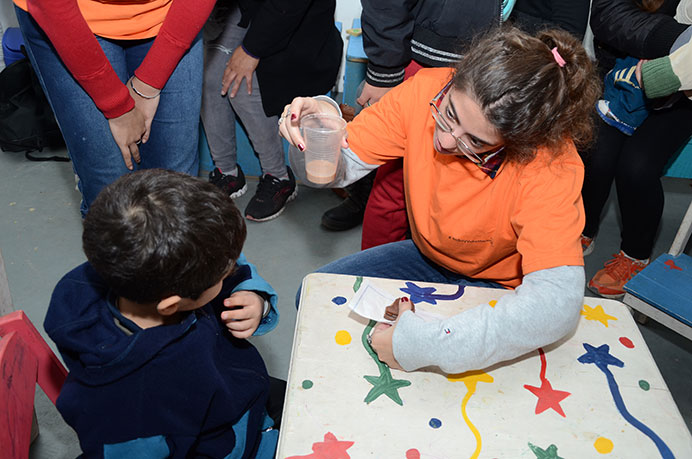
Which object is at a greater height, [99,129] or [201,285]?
[201,285]

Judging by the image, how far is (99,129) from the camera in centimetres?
161

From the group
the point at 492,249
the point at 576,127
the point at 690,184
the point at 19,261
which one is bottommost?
the point at 19,261

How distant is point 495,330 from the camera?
3.32 ft

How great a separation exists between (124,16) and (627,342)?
1513mm

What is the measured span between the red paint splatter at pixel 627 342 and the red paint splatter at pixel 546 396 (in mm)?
202

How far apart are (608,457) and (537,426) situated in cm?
12

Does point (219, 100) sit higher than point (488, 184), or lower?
lower

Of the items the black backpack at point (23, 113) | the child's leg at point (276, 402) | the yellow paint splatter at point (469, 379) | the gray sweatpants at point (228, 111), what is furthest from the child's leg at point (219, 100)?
the yellow paint splatter at point (469, 379)

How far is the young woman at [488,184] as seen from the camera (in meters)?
1.03

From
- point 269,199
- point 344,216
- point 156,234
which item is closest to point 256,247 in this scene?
point 269,199

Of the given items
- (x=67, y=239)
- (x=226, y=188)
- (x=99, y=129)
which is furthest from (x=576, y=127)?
→ (x=67, y=239)

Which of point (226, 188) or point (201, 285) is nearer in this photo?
point (201, 285)

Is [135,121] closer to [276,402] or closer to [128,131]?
[128,131]

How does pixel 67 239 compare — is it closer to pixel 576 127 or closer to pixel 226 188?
pixel 226 188
